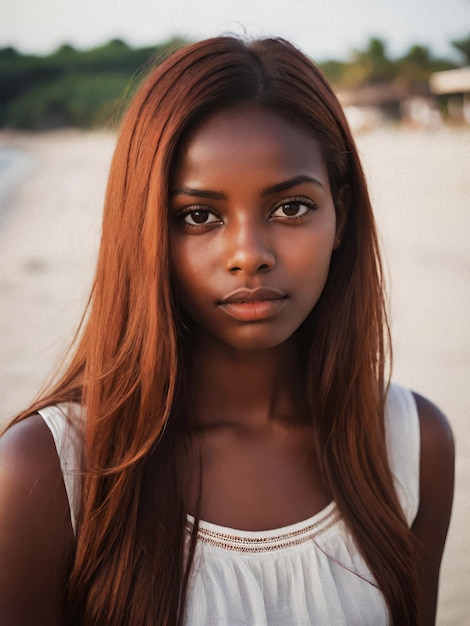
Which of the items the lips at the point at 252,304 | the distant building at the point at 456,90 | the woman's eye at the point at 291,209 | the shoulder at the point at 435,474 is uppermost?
the distant building at the point at 456,90

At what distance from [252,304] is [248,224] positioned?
153 mm

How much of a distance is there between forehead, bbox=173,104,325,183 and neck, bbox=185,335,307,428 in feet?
1.42

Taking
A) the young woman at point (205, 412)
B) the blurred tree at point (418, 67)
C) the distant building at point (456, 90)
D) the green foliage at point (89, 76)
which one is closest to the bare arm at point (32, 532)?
the young woman at point (205, 412)

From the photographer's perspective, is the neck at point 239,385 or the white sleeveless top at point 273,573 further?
the neck at point 239,385

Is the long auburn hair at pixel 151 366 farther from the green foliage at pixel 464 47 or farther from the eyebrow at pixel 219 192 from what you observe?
A: the green foliage at pixel 464 47

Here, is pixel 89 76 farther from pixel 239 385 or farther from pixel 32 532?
pixel 32 532

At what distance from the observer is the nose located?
1454 mm

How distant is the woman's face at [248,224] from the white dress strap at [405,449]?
47 centimetres

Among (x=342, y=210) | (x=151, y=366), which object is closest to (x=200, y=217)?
(x=151, y=366)

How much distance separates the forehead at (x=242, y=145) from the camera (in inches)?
57.6

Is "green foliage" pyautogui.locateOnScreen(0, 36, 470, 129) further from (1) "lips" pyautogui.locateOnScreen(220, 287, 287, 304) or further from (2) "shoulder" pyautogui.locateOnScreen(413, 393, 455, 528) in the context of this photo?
(1) "lips" pyautogui.locateOnScreen(220, 287, 287, 304)

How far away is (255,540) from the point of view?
1.61 m

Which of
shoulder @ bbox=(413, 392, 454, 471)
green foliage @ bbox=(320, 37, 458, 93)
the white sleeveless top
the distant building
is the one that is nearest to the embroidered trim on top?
the white sleeveless top

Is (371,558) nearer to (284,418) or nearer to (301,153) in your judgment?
(284,418)
